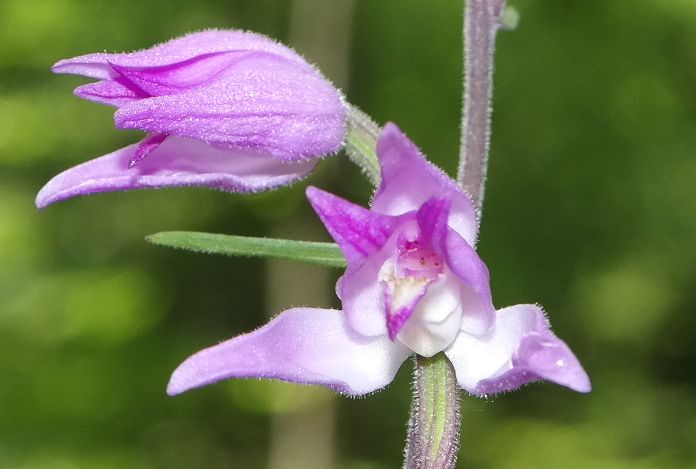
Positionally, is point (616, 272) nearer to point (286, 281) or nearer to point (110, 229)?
point (286, 281)

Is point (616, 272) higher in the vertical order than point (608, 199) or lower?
lower

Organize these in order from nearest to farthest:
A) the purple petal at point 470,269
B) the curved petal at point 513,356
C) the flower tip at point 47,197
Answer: the curved petal at point 513,356 → the purple petal at point 470,269 → the flower tip at point 47,197

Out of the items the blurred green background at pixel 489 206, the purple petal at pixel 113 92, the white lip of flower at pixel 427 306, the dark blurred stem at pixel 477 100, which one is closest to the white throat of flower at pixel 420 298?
the white lip of flower at pixel 427 306

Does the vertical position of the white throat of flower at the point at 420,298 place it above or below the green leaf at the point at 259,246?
below

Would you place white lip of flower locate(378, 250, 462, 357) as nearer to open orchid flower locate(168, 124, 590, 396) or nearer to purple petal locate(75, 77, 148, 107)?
open orchid flower locate(168, 124, 590, 396)

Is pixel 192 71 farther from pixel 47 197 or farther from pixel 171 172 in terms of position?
pixel 47 197

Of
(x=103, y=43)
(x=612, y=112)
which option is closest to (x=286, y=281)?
(x=103, y=43)

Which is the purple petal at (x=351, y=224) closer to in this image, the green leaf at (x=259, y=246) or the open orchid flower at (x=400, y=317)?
the open orchid flower at (x=400, y=317)
